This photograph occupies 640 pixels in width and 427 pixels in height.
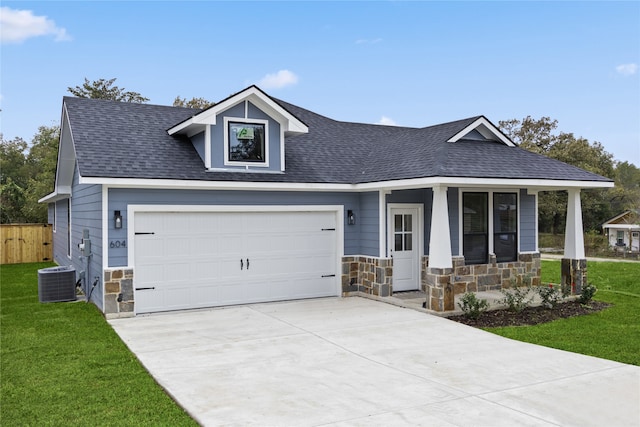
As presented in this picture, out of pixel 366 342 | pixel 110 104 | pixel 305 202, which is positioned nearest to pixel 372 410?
pixel 366 342

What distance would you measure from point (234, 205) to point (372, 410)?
255 inches

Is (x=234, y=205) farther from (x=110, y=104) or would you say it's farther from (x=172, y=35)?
(x=172, y=35)

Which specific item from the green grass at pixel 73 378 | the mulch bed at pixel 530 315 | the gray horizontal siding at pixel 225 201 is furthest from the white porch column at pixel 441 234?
the green grass at pixel 73 378

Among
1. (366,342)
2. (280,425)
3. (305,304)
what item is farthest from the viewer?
(305,304)

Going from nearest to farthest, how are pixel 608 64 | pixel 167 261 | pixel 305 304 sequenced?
pixel 167 261 < pixel 305 304 < pixel 608 64

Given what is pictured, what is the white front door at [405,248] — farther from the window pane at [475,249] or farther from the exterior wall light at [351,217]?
the window pane at [475,249]

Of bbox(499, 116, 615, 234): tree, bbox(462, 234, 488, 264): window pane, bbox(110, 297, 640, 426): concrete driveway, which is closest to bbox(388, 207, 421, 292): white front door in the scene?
bbox(462, 234, 488, 264): window pane

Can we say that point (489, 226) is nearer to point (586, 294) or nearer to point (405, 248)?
point (405, 248)

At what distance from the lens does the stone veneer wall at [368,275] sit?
1138cm

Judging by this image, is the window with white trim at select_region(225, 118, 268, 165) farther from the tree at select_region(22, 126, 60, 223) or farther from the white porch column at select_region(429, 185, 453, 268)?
the tree at select_region(22, 126, 60, 223)

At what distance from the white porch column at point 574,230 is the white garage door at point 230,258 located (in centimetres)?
554

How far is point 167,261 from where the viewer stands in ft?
33.6

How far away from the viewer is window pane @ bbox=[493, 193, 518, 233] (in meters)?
12.7

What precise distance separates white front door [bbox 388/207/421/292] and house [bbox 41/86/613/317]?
0.03m
